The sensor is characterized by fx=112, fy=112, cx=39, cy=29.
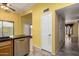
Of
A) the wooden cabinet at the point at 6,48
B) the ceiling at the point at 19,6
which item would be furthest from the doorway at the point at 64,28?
the wooden cabinet at the point at 6,48

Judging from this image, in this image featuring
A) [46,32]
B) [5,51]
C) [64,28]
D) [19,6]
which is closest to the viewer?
[5,51]

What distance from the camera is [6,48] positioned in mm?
2828

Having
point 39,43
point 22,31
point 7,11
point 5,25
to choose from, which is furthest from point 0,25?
point 39,43

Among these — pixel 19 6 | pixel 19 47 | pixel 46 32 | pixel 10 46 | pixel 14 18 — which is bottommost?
pixel 19 47

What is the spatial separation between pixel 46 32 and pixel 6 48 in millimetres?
2547

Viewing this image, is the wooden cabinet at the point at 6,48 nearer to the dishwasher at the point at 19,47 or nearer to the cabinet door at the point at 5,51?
the cabinet door at the point at 5,51

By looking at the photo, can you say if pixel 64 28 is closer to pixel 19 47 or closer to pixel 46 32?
pixel 46 32

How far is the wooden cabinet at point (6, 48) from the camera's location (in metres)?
2.65

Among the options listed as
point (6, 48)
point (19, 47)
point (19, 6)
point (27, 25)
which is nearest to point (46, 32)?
point (27, 25)

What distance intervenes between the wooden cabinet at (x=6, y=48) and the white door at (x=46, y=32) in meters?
2.09

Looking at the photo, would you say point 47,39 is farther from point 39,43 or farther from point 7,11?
point 7,11

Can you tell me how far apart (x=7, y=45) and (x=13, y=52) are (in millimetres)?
365

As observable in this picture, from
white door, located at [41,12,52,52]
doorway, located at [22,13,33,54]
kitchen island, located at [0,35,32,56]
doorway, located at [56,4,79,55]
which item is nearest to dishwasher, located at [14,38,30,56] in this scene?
kitchen island, located at [0,35,32,56]

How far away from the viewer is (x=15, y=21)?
5.12m
